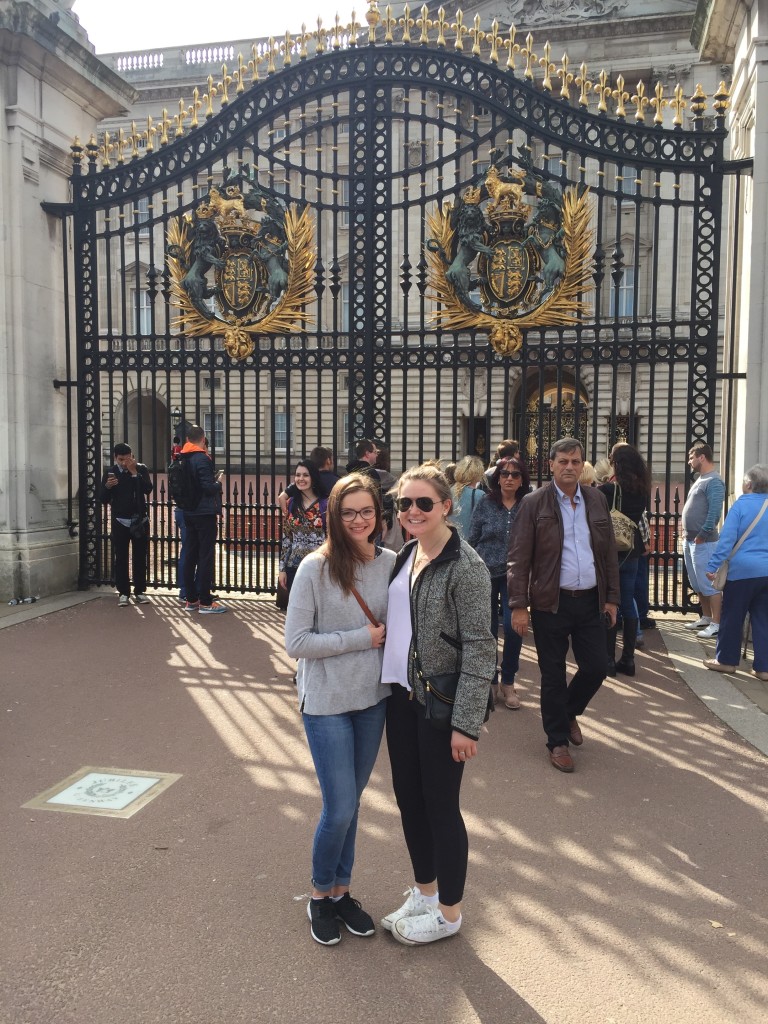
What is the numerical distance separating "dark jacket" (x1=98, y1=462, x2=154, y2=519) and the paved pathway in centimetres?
318

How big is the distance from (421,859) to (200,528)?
6.18 metres

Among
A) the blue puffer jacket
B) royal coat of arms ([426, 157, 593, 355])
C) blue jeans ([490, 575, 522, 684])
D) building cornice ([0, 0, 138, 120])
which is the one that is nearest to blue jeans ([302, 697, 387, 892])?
blue jeans ([490, 575, 522, 684])

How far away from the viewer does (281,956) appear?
120 inches

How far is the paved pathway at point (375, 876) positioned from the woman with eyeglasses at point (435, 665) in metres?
0.39

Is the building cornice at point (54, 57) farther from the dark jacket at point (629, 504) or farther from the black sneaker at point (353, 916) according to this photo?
the black sneaker at point (353, 916)

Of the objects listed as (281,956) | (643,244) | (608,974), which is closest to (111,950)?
(281,956)

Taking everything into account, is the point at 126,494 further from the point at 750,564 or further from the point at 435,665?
the point at 435,665

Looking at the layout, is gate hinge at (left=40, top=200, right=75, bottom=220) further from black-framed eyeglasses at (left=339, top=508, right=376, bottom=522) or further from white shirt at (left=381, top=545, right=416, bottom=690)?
white shirt at (left=381, top=545, right=416, bottom=690)

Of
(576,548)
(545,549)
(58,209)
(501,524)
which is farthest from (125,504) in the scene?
(576,548)

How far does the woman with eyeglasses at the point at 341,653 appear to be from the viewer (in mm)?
2998

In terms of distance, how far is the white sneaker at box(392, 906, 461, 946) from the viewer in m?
3.09

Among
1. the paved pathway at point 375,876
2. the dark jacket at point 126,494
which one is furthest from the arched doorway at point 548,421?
the dark jacket at point 126,494

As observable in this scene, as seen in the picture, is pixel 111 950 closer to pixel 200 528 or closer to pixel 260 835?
pixel 260 835

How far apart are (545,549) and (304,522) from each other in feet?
5.72
